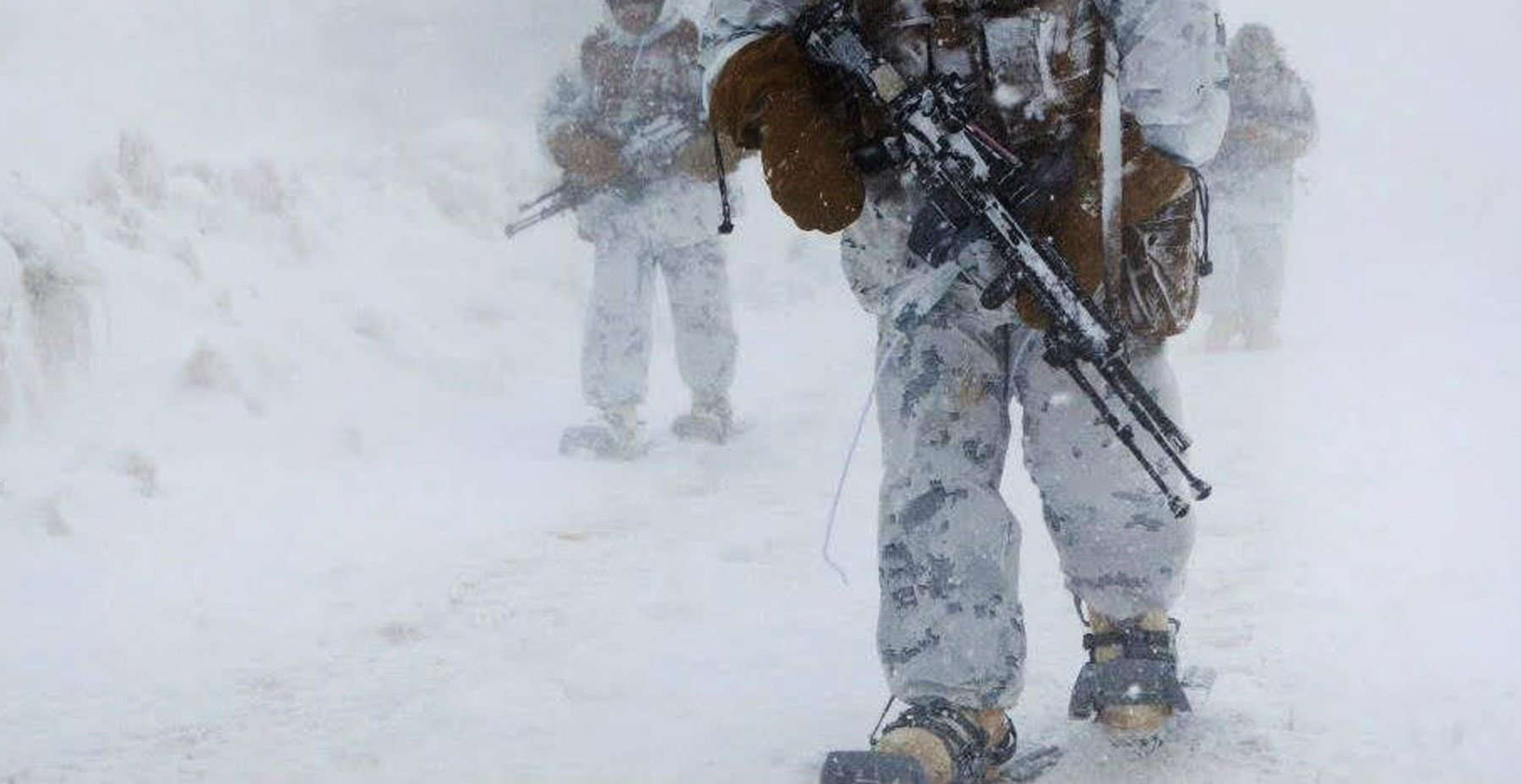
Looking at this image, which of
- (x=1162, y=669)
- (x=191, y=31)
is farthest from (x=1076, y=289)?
(x=191, y=31)

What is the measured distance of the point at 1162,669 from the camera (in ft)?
8.15

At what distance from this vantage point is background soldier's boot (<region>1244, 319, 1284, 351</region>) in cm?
866

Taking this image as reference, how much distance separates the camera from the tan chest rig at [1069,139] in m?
2.37

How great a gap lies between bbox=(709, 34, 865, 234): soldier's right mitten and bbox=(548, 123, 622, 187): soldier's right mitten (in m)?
3.64

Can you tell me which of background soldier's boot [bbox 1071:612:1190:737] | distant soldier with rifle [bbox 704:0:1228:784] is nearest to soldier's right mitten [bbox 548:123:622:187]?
distant soldier with rifle [bbox 704:0:1228:784]

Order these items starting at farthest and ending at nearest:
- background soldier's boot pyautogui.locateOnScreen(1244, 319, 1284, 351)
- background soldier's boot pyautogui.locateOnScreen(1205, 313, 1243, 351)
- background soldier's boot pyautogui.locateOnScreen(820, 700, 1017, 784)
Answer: background soldier's boot pyautogui.locateOnScreen(1205, 313, 1243, 351), background soldier's boot pyautogui.locateOnScreen(1244, 319, 1284, 351), background soldier's boot pyautogui.locateOnScreen(820, 700, 1017, 784)

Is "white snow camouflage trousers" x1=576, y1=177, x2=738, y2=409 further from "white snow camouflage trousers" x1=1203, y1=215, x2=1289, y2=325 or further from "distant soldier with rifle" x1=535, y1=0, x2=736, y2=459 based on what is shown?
"white snow camouflage trousers" x1=1203, y1=215, x2=1289, y2=325

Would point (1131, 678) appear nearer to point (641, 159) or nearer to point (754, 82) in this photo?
point (754, 82)

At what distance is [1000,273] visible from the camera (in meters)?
2.36

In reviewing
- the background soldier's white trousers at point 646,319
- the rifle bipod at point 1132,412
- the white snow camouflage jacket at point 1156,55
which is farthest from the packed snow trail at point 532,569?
the white snow camouflage jacket at point 1156,55

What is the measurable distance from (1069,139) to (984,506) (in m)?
0.64

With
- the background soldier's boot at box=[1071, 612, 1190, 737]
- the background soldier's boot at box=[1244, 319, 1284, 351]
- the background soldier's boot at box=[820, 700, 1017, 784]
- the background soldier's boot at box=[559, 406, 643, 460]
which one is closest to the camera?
the background soldier's boot at box=[820, 700, 1017, 784]

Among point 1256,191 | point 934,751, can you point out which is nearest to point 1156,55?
point 934,751

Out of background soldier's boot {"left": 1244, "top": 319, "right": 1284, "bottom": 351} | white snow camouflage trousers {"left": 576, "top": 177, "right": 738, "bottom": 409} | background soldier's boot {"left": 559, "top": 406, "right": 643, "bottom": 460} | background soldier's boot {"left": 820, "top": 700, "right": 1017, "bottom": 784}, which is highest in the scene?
white snow camouflage trousers {"left": 576, "top": 177, "right": 738, "bottom": 409}
